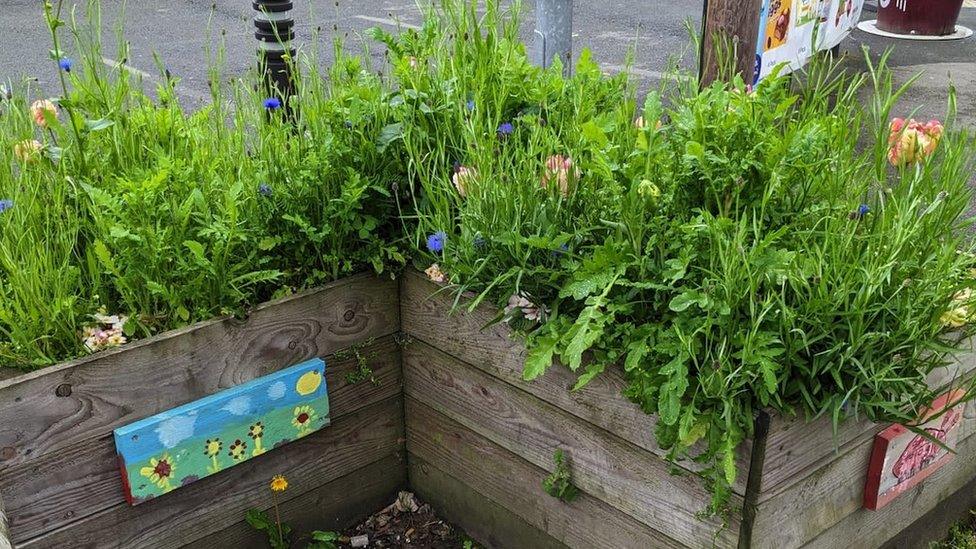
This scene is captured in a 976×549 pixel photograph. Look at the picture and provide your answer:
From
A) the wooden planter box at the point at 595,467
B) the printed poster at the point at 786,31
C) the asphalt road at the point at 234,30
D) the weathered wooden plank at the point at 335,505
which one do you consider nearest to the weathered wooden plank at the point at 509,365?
the wooden planter box at the point at 595,467

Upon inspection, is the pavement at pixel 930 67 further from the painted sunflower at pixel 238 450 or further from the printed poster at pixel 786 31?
the painted sunflower at pixel 238 450

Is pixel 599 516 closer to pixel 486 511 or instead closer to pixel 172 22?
pixel 486 511

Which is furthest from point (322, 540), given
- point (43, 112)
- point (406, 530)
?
point (43, 112)

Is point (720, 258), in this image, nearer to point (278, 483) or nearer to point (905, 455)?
point (905, 455)

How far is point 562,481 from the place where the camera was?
2.26m

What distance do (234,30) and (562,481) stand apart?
26.8 ft

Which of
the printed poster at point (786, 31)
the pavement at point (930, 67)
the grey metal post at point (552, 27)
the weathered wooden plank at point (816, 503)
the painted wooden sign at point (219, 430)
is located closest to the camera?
the weathered wooden plank at point (816, 503)

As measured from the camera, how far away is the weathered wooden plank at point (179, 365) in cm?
202

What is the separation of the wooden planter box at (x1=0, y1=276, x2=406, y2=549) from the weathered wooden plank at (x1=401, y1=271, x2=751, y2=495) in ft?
0.32

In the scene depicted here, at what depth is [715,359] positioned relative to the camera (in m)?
1.84

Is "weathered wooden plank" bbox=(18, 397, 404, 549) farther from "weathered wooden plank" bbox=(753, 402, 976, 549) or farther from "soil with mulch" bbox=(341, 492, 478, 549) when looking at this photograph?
"weathered wooden plank" bbox=(753, 402, 976, 549)

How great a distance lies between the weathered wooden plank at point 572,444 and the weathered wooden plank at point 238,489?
0.54ft

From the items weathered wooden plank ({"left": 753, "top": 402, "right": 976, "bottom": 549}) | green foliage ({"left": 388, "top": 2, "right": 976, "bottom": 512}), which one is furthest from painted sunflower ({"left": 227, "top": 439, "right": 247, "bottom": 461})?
weathered wooden plank ({"left": 753, "top": 402, "right": 976, "bottom": 549})

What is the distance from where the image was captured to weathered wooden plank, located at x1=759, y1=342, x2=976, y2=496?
1.86 meters
